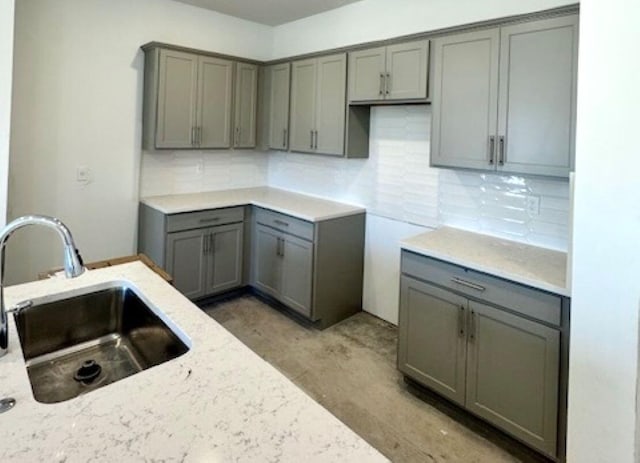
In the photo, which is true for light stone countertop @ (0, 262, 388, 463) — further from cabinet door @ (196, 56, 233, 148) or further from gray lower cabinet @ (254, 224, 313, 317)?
cabinet door @ (196, 56, 233, 148)

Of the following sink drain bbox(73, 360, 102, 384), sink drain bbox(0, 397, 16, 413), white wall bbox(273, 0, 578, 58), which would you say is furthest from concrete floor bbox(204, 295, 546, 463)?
white wall bbox(273, 0, 578, 58)

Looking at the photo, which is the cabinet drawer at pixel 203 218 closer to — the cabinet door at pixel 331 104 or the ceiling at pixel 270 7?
A: the cabinet door at pixel 331 104

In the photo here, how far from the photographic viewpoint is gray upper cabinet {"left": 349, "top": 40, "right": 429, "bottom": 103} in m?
2.78

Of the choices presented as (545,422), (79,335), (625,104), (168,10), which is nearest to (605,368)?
(545,422)

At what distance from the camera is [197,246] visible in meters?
3.59

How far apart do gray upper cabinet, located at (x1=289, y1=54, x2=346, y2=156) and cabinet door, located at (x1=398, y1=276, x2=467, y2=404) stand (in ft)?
4.79

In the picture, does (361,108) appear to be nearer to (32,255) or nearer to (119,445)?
(32,255)

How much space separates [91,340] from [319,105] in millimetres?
2626

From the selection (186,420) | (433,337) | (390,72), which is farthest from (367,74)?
(186,420)

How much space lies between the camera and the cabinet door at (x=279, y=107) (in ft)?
12.8

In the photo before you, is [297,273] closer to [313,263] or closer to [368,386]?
[313,263]

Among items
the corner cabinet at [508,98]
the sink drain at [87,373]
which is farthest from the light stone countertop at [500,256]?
the sink drain at [87,373]

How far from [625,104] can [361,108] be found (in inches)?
83.5

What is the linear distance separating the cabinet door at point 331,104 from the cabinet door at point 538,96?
52.9 inches
